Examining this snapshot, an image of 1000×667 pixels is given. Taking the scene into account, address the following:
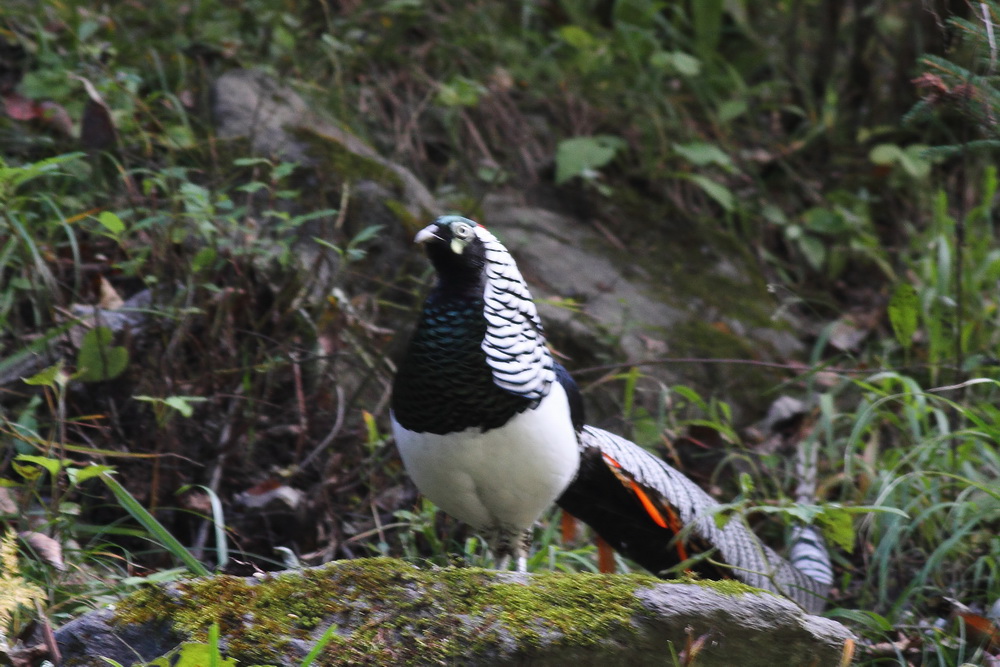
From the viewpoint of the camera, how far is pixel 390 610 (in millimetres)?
2283

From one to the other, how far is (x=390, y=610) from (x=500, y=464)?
601 mm

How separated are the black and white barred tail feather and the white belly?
0.07m

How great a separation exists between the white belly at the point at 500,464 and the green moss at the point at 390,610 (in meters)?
0.42

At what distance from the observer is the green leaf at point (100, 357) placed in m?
3.58

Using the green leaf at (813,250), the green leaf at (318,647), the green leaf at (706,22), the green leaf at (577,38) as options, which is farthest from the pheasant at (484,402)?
the green leaf at (706,22)

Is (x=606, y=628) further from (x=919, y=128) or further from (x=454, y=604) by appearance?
(x=919, y=128)

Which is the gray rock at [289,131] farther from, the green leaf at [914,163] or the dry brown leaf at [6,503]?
the green leaf at [914,163]

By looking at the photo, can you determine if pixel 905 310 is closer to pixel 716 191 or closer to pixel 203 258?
pixel 716 191

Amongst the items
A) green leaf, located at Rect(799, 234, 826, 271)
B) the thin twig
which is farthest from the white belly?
green leaf, located at Rect(799, 234, 826, 271)

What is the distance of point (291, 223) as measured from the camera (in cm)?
373

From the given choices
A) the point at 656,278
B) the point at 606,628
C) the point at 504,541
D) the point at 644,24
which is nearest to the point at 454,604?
the point at 606,628

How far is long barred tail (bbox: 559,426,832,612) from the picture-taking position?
3.20 meters

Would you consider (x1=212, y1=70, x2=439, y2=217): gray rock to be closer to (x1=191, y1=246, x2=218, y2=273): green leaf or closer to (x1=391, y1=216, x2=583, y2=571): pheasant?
(x1=191, y1=246, x2=218, y2=273): green leaf

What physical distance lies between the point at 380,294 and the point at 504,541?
5.96 ft
